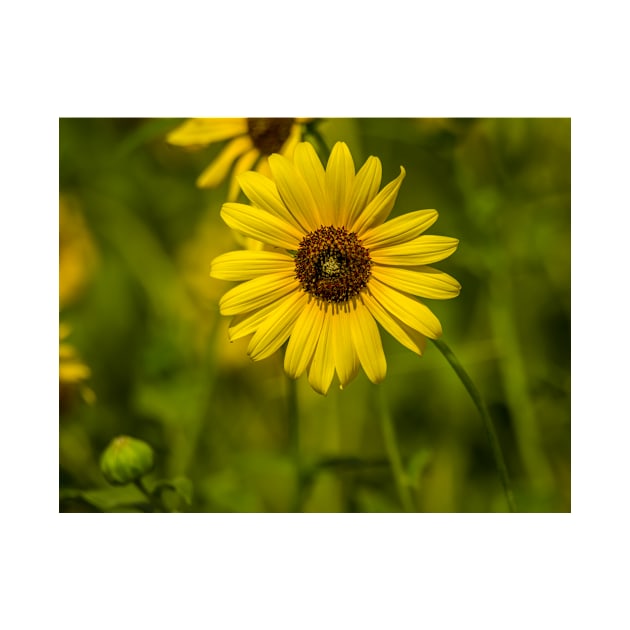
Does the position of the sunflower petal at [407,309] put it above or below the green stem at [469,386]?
above

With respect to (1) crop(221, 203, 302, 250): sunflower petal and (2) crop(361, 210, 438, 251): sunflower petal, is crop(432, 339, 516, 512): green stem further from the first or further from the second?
(1) crop(221, 203, 302, 250): sunflower petal

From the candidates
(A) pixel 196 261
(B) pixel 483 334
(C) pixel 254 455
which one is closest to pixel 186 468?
(C) pixel 254 455

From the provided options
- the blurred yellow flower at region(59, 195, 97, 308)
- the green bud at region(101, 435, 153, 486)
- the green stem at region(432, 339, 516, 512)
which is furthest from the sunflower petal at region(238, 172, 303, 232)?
the blurred yellow flower at region(59, 195, 97, 308)

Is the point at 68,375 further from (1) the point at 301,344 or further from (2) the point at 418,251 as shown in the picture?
(2) the point at 418,251

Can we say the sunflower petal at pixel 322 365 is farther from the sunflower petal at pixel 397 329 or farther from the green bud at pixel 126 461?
the green bud at pixel 126 461

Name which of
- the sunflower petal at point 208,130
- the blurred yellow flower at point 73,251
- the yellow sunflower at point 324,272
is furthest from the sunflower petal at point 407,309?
the blurred yellow flower at point 73,251
